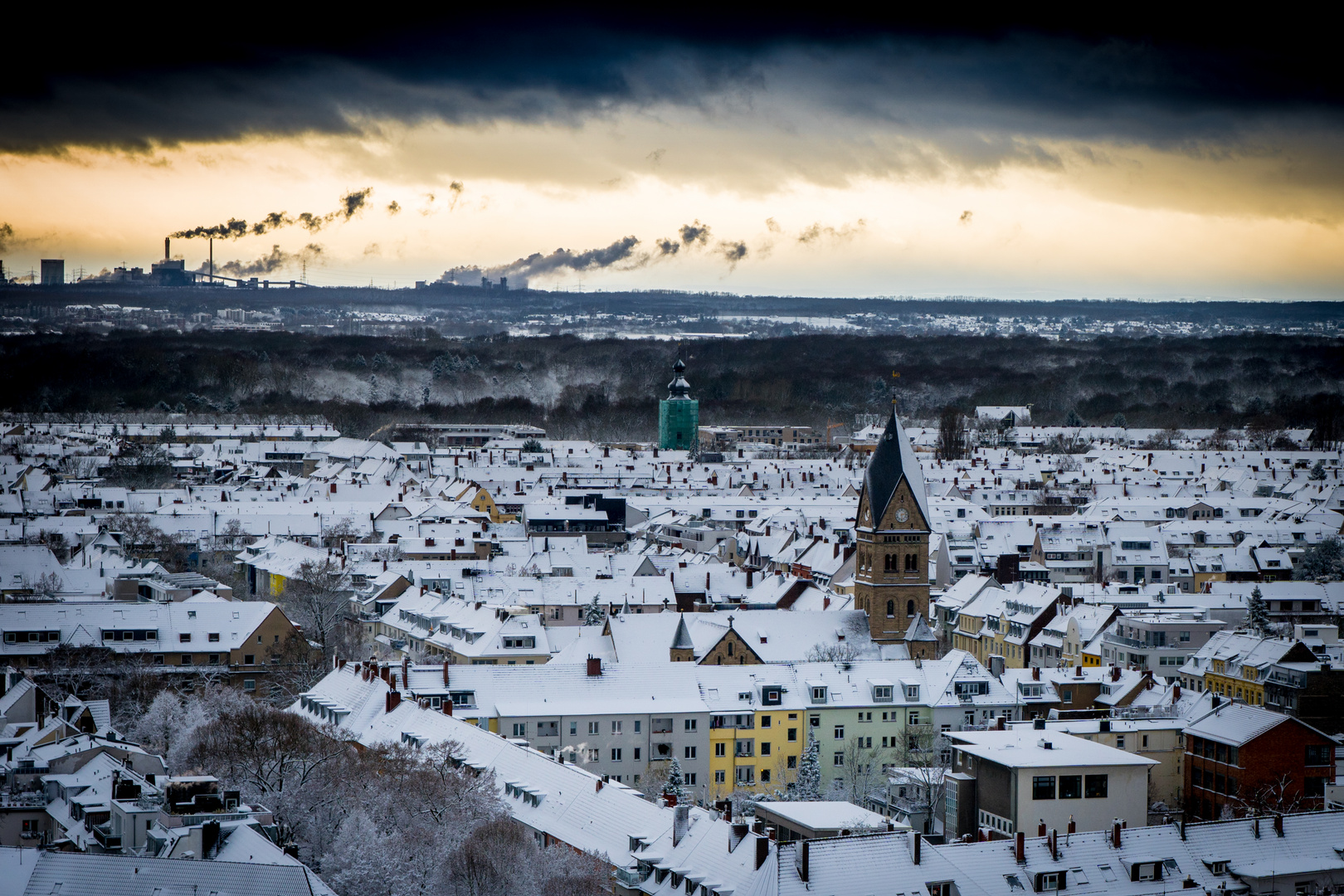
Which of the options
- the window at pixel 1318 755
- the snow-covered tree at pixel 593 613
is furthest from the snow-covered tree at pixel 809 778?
the snow-covered tree at pixel 593 613

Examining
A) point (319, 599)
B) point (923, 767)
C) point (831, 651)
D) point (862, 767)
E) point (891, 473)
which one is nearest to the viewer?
point (923, 767)

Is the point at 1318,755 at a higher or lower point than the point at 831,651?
lower

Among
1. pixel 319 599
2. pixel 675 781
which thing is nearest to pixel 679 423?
pixel 319 599

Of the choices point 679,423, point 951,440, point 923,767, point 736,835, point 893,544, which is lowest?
point 923,767

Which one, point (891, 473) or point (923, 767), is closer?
point (923, 767)

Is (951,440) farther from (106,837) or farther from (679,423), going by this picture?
(106,837)

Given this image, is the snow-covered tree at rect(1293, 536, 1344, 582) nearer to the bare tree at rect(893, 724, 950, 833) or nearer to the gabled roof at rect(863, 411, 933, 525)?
the gabled roof at rect(863, 411, 933, 525)
